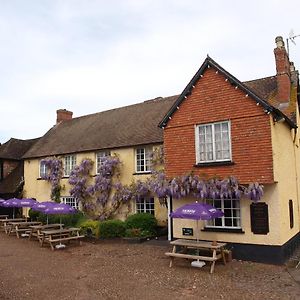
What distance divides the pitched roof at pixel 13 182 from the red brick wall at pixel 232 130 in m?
17.0

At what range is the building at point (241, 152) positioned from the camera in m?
12.3

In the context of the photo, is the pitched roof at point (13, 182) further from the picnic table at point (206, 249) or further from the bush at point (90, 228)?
the picnic table at point (206, 249)

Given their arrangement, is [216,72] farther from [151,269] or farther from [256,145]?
[151,269]

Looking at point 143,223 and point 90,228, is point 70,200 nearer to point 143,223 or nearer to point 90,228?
point 90,228

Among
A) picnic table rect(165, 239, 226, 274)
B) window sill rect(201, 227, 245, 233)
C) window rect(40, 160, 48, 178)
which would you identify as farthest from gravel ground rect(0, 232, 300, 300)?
window rect(40, 160, 48, 178)

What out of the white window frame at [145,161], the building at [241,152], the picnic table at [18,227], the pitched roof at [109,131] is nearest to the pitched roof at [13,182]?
the pitched roof at [109,131]

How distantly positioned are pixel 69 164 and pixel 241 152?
14428mm

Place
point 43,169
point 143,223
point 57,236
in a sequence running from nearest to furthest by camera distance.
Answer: point 143,223 → point 57,236 → point 43,169

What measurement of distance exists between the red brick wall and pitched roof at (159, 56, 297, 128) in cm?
18

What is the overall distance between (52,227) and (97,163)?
16.0 ft

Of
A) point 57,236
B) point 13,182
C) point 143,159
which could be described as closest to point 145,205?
point 143,159

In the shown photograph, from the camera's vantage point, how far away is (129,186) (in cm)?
2012

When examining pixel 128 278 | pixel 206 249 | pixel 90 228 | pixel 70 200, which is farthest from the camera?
pixel 70 200

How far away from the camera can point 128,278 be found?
410 inches
